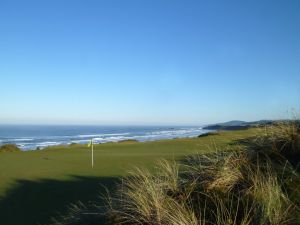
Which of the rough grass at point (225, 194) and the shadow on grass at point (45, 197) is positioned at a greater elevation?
the rough grass at point (225, 194)

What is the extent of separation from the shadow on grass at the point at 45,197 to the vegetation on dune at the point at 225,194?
91.1 inches

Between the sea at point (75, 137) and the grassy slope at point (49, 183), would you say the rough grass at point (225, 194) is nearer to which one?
the grassy slope at point (49, 183)

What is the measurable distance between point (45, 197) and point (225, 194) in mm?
5633

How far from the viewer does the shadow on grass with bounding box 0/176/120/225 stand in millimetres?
8805

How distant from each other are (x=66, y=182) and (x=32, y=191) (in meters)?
0.92

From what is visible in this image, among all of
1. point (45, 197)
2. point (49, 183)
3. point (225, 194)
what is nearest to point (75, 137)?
point (49, 183)

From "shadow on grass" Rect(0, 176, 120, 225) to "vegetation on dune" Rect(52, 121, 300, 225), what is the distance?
91.1 inches

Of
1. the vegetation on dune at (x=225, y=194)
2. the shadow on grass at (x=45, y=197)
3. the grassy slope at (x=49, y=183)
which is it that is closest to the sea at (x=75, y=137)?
the grassy slope at (x=49, y=183)

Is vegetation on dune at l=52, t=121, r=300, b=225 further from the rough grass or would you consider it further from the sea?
the sea

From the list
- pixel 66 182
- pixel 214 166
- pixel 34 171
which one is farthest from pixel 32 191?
pixel 214 166

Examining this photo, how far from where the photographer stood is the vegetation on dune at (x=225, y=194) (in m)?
4.91

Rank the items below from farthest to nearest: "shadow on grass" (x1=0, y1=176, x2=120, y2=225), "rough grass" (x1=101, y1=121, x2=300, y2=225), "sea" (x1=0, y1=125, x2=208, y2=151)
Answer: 1. "sea" (x1=0, y1=125, x2=208, y2=151)
2. "shadow on grass" (x1=0, y1=176, x2=120, y2=225)
3. "rough grass" (x1=101, y1=121, x2=300, y2=225)

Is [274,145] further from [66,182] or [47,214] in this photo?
[66,182]

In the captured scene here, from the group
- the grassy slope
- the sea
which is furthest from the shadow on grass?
the sea
